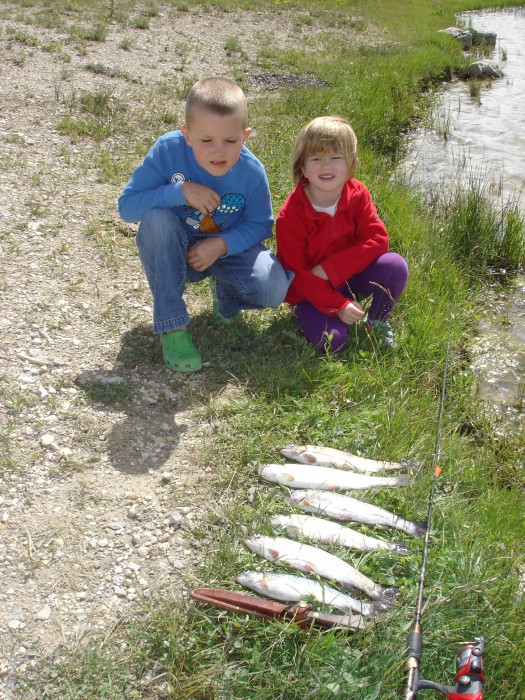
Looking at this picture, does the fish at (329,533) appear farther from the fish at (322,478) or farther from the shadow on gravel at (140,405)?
the shadow on gravel at (140,405)

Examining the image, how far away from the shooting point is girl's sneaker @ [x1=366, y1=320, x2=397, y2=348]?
462 centimetres

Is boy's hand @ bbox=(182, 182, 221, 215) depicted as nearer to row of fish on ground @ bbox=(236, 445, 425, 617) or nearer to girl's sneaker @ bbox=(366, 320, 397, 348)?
girl's sneaker @ bbox=(366, 320, 397, 348)

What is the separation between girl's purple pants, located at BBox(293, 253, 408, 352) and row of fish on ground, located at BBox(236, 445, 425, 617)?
100cm

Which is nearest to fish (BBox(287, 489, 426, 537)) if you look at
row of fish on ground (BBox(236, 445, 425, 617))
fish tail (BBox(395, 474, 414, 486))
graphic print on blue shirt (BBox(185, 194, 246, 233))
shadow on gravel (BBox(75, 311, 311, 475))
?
row of fish on ground (BBox(236, 445, 425, 617))

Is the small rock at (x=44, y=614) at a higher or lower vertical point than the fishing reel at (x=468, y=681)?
lower

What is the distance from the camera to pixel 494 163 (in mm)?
9602

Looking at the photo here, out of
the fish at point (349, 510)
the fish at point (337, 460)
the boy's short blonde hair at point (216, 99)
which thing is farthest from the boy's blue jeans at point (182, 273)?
the fish at point (349, 510)

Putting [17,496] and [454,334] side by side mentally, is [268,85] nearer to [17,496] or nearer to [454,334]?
[454,334]

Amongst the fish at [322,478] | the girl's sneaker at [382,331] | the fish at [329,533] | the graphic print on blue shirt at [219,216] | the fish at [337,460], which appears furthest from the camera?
the girl's sneaker at [382,331]

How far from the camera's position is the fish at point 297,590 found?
2.76 metres

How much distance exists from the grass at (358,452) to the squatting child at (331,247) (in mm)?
222

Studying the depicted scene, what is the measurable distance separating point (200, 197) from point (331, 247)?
1.01m

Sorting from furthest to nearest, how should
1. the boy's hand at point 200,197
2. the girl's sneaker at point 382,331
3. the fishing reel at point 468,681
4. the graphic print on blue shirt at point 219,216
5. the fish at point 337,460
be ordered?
the girl's sneaker at point 382,331
the graphic print on blue shirt at point 219,216
the boy's hand at point 200,197
the fish at point 337,460
the fishing reel at point 468,681

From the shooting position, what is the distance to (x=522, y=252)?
664 centimetres
